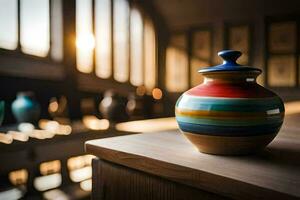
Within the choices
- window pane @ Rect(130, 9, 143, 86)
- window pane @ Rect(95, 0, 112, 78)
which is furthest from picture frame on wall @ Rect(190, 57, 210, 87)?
window pane @ Rect(95, 0, 112, 78)

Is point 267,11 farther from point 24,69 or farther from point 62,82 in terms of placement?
point 24,69

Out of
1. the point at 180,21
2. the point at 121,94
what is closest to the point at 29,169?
the point at 121,94

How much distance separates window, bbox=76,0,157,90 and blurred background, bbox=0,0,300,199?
0.04 feet

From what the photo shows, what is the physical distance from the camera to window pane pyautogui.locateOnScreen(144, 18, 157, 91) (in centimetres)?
479

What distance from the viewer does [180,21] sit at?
4691mm

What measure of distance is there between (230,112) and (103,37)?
142 inches

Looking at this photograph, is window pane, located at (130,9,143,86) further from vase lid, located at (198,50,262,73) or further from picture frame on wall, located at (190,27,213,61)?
vase lid, located at (198,50,262,73)

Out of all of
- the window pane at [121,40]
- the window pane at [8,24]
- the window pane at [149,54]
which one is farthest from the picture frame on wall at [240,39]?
the window pane at [8,24]

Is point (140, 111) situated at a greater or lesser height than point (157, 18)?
lesser

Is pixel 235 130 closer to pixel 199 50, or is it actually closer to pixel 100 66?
pixel 100 66

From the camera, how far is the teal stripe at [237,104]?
1.73 ft

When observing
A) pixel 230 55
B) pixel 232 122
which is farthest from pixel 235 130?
pixel 230 55

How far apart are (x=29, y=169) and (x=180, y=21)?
322 centimetres

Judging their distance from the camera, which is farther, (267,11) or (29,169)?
(267,11)
